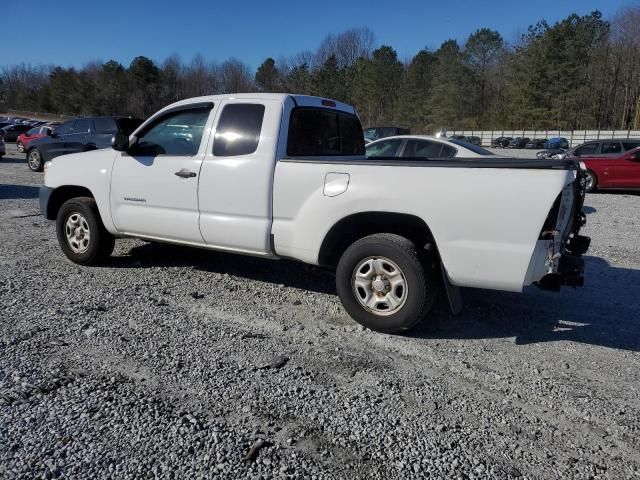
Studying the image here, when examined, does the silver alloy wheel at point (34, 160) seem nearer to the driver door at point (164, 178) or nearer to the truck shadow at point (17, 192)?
the truck shadow at point (17, 192)

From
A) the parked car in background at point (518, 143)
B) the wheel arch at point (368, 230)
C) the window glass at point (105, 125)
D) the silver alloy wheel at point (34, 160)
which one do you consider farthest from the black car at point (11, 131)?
the parked car in background at point (518, 143)

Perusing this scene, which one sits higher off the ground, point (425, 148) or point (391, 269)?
point (425, 148)

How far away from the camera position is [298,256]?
439cm

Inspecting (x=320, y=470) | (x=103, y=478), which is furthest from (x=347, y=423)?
(x=103, y=478)

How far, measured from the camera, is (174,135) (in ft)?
16.9

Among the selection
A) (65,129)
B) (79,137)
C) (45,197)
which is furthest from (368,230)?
(65,129)

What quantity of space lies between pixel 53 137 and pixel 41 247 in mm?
12370

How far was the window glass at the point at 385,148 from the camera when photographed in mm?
10426

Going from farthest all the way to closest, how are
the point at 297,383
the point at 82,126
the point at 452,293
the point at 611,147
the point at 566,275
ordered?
the point at 82,126
the point at 611,147
the point at 452,293
the point at 566,275
the point at 297,383

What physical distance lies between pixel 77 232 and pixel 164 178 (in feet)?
5.16

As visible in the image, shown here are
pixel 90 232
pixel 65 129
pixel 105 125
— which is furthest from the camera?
pixel 65 129

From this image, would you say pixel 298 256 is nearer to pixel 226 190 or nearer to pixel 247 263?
pixel 226 190

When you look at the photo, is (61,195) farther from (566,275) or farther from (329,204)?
(566,275)

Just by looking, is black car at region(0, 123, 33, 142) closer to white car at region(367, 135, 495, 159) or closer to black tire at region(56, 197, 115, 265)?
white car at region(367, 135, 495, 159)
